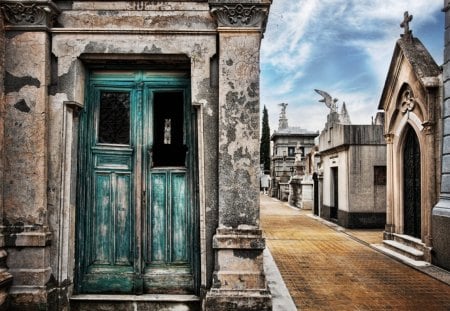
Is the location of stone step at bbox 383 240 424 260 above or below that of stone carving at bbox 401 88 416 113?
below

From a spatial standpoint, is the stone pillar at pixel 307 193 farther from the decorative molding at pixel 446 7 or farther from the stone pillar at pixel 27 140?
the stone pillar at pixel 27 140

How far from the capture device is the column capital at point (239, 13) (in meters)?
4.50

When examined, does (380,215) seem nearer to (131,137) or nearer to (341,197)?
(341,197)

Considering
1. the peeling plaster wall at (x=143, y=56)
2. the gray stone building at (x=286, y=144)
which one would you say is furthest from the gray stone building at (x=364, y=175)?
the gray stone building at (x=286, y=144)

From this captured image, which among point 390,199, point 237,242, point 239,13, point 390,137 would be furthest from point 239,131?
point 390,199

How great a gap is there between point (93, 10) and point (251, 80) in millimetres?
2072

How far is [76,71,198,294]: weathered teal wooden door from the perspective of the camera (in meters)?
4.75

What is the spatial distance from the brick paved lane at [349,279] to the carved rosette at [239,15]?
12.3ft

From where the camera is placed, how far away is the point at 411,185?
9.40 meters

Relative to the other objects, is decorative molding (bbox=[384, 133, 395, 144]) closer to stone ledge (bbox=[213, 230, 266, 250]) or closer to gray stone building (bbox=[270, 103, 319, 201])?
stone ledge (bbox=[213, 230, 266, 250])

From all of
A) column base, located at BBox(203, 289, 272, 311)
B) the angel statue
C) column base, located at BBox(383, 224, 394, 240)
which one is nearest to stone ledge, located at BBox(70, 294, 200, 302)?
column base, located at BBox(203, 289, 272, 311)

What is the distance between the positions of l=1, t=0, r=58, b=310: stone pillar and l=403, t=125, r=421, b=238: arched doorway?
7.99m

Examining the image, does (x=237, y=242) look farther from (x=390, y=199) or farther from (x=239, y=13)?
(x=390, y=199)

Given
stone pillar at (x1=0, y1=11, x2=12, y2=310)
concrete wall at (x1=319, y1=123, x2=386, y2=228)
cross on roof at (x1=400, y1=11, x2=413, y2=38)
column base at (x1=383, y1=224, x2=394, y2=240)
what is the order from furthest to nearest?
1. concrete wall at (x1=319, y1=123, x2=386, y2=228)
2. column base at (x1=383, y1=224, x2=394, y2=240)
3. cross on roof at (x1=400, y1=11, x2=413, y2=38)
4. stone pillar at (x1=0, y1=11, x2=12, y2=310)
